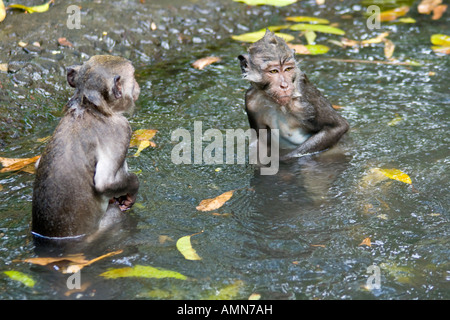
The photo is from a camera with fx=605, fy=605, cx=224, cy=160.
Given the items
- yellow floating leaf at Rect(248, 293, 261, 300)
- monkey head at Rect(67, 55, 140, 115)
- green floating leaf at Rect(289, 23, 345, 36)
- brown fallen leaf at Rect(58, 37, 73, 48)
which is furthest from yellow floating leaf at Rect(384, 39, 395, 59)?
yellow floating leaf at Rect(248, 293, 261, 300)

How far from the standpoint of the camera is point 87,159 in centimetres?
452

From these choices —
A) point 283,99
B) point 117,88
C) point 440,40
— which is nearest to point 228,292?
point 117,88

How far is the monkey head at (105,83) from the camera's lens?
4.70 metres

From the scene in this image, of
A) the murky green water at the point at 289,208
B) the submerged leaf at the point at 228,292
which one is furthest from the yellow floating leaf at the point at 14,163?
the submerged leaf at the point at 228,292

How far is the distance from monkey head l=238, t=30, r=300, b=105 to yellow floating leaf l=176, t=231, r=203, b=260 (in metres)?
1.64

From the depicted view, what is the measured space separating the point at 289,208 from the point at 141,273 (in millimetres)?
1534

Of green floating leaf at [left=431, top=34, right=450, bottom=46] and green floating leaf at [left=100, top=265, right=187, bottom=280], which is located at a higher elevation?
green floating leaf at [left=431, top=34, right=450, bottom=46]

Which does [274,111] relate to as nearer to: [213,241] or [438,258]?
[213,241]

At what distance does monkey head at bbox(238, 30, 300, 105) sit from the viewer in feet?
18.1

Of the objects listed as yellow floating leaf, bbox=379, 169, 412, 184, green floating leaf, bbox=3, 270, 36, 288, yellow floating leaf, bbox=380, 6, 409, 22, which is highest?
yellow floating leaf, bbox=380, 6, 409, 22

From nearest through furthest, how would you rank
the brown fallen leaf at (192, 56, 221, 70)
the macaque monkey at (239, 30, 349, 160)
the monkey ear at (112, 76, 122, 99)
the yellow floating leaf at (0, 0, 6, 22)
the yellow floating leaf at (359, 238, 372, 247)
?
the yellow floating leaf at (359, 238, 372, 247), the monkey ear at (112, 76, 122, 99), the macaque monkey at (239, 30, 349, 160), the yellow floating leaf at (0, 0, 6, 22), the brown fallen leaf at (192, 56, 221, 70)

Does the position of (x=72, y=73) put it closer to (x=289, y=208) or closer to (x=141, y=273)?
(x=141, y=273)

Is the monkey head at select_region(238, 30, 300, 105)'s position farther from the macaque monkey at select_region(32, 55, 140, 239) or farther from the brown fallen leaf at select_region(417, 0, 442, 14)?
the brown fallen leaf at select_region(417, 0, 442, 14)

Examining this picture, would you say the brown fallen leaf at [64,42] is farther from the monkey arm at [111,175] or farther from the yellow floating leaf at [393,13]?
the yellow floating leaf at [393,13]
